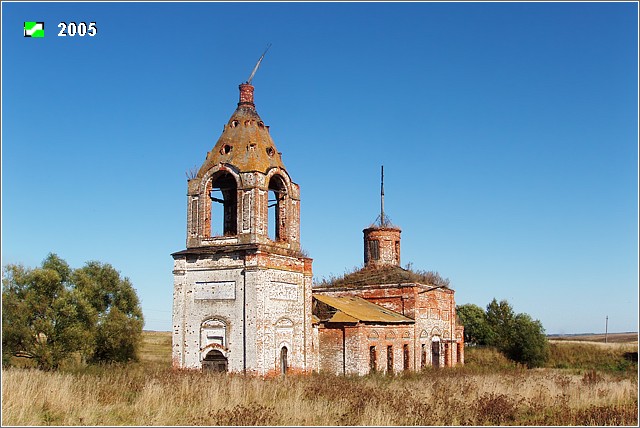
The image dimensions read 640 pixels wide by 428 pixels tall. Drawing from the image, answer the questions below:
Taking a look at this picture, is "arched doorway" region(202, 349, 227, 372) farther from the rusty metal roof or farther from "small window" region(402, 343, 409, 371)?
"small window" region(402, 343, 409, 371)

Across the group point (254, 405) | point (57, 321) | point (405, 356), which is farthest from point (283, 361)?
point (57, 321)

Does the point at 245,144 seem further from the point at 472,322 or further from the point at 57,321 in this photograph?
the point at 472,322

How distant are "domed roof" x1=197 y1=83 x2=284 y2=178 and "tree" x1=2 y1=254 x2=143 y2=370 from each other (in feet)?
50.3

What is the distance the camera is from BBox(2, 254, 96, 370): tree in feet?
106

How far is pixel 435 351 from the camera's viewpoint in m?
29.8

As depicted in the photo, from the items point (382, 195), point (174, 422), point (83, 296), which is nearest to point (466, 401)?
point (174, 422)

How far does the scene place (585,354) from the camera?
4284 cm

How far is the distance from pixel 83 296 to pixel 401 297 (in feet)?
57.3

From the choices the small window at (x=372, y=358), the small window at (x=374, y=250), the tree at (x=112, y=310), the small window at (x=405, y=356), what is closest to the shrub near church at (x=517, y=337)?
the small window at (x=374, y=250)

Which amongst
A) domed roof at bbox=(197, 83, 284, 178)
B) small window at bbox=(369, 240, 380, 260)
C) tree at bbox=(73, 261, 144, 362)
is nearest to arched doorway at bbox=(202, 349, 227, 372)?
domed roof at bbox=(197, 83, 284, 178)

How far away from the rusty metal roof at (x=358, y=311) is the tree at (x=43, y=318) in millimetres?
14250

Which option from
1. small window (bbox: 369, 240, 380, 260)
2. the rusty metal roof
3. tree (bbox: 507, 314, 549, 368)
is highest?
small window (bbox: 369, 240, 380, 260)

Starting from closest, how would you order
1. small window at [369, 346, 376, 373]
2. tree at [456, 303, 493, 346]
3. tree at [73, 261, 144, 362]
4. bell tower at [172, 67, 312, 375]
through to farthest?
bell tower at [172, 67, 312, 375], small window at [369, 346, 376, 373], tree at [73, 261, 144, 362], tree at [456, 303, 493, 346]

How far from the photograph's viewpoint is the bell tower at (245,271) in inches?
752
